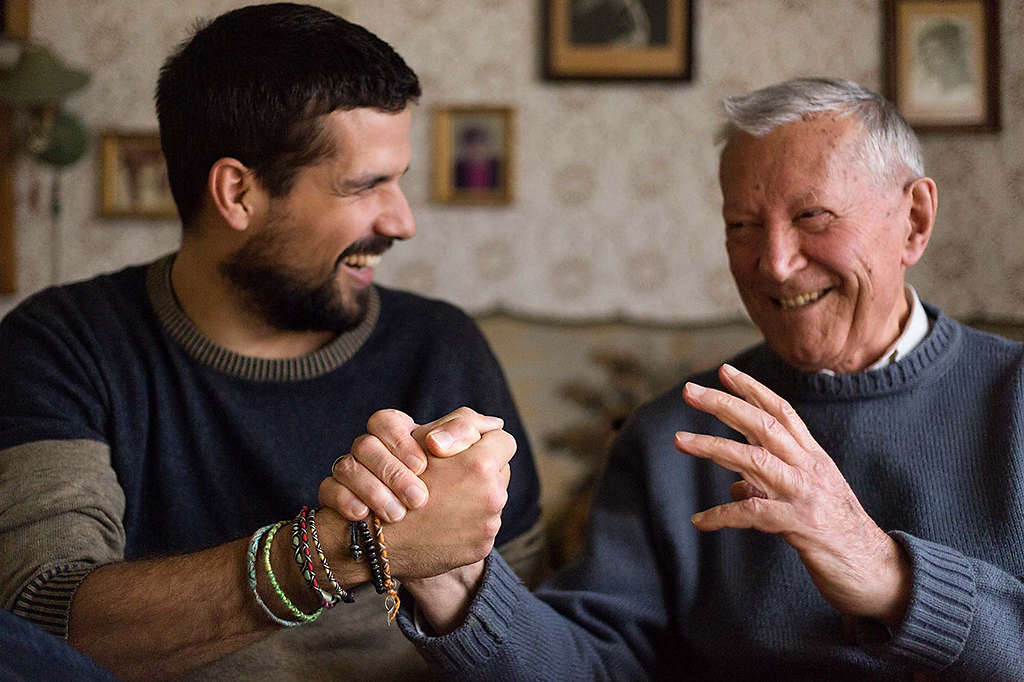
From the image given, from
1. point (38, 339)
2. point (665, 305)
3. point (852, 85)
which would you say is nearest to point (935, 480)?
point (852, 85)

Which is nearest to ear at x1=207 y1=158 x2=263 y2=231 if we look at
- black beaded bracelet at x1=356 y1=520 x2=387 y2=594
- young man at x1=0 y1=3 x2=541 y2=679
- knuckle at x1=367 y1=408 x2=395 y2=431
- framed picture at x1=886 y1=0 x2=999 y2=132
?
young man at x1=0 y1=3 x2=541 y2=679

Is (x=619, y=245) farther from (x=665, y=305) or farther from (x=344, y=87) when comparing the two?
(x=344, y=87)

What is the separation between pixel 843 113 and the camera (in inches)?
53.7

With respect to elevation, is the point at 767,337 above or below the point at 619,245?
below

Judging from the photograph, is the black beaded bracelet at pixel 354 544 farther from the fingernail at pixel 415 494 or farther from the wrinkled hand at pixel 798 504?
the wrinkled hand at pixel 798 504

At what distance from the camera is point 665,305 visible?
291 centimetres

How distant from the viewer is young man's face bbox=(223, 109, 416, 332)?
1.54 m

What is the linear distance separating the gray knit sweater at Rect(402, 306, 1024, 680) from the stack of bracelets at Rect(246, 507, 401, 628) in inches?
4.4

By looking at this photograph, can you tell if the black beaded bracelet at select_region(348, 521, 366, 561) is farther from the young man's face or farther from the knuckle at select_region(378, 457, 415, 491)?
the young man's face

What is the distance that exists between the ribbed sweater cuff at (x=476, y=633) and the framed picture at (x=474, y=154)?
1842 mm

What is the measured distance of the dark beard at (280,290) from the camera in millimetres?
1534

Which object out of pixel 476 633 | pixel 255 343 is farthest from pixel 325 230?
pixel 476 633

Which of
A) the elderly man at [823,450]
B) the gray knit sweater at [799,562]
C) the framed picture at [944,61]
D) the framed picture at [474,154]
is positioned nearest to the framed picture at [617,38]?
the framed picture at [474,154]

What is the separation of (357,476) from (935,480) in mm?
773
